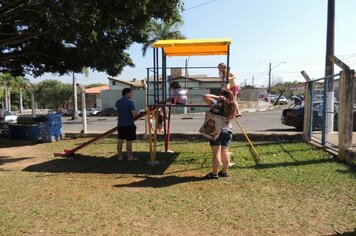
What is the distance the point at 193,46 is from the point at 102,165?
348 cm

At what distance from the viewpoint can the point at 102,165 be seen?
9141 mm

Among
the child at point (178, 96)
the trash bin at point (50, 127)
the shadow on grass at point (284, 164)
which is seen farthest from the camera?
the trash bin at point (50, 127)

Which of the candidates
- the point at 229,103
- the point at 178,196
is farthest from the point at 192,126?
the point at 178,196

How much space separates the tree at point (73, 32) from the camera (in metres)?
8.82

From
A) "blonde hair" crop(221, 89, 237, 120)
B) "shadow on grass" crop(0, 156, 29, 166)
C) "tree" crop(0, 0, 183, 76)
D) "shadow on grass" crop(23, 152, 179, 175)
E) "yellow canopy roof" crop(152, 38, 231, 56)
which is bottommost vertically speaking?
"shadow on grass" crop(0, 156, 29, 166)

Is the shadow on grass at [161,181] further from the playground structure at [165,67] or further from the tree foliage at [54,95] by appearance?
the tree foliage at [54,95]

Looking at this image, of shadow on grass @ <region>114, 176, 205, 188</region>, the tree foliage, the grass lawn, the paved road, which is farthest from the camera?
the tree foliage

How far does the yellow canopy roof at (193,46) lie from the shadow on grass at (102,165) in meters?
2.68

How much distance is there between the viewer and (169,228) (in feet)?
15.9

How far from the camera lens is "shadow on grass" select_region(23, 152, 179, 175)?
8.48 metres

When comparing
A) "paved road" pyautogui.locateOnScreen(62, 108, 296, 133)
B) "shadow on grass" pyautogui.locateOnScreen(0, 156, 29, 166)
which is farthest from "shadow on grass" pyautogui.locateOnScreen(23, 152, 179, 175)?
"paved road" pyautogui.locateOnScreen(62, 108, 296, 133)

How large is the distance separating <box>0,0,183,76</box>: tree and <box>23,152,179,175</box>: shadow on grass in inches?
124

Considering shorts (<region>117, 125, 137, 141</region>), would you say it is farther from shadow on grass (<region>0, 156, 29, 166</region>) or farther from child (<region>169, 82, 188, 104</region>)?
shadow on grass (<region>0, 156, 29, 166</region>)

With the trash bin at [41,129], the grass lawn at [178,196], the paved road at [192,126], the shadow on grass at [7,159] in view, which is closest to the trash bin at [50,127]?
the trash bin at [41,129]
